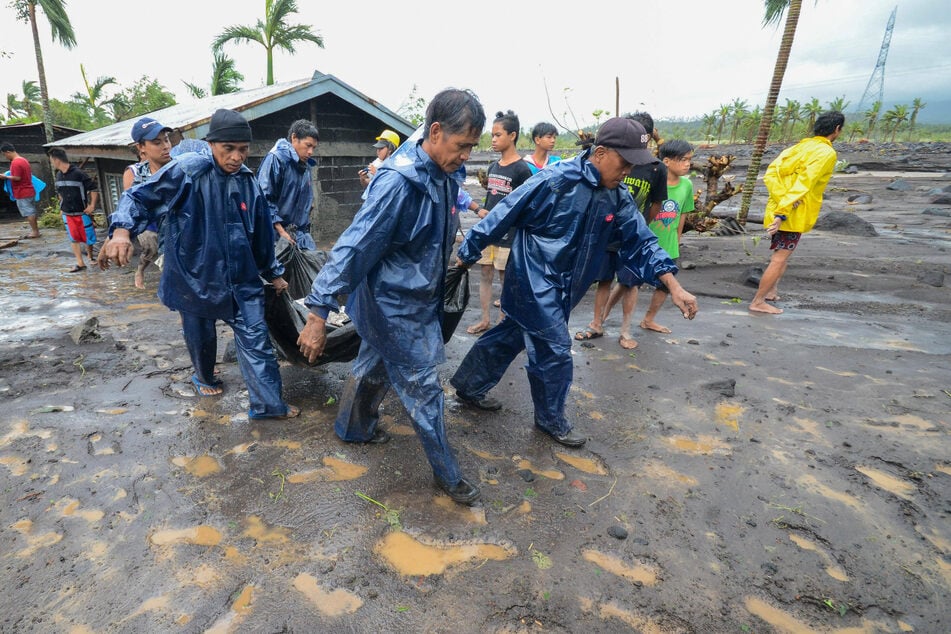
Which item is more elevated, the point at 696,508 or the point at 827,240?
the point at 827,240

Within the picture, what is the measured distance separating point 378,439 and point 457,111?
186cm

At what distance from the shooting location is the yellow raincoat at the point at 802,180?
498 cm

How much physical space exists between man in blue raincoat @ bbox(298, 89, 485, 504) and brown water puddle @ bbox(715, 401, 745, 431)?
5.94 feet

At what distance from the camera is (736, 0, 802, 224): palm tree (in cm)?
919

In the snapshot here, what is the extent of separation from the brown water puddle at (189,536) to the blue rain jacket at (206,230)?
1.30 m

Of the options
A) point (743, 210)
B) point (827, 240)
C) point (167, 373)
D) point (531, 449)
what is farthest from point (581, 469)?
point (743, 210)

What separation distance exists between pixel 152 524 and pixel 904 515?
351 cm

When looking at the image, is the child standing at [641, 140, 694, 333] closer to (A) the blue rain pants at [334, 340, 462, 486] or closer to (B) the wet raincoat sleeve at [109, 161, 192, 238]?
(A) the blue rain pants at [334, 340, 462, 486]

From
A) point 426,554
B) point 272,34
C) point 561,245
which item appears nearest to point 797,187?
point 561,245

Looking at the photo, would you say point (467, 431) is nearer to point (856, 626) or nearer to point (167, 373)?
point (856, 626)

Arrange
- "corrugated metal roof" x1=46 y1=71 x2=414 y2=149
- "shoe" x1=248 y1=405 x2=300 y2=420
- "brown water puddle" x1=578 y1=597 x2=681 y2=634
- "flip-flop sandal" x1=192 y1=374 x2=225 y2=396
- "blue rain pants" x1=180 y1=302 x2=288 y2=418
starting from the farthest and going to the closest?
"corrugated metal roof" x1=46 y1=71 x2=414 y2=149, "flip-flop sandal" x1=192 y1=374 x2=225 y2=396, "shoe" x1=248 y1=405 x2=300 y2=420, "blue rain pants" x1=180 y1=302 x2=288 y2=418, "brown water puddle" x1=578 y1=597 x2=681 y2=634

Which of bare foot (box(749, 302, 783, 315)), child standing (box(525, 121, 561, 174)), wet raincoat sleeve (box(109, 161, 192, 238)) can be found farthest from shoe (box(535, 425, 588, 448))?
bare foot (box(749, 302, 783, 315))

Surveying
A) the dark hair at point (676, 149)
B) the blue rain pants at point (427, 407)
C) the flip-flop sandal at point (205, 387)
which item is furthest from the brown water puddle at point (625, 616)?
the dark hair at point (676, 149)

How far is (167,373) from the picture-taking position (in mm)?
3844
